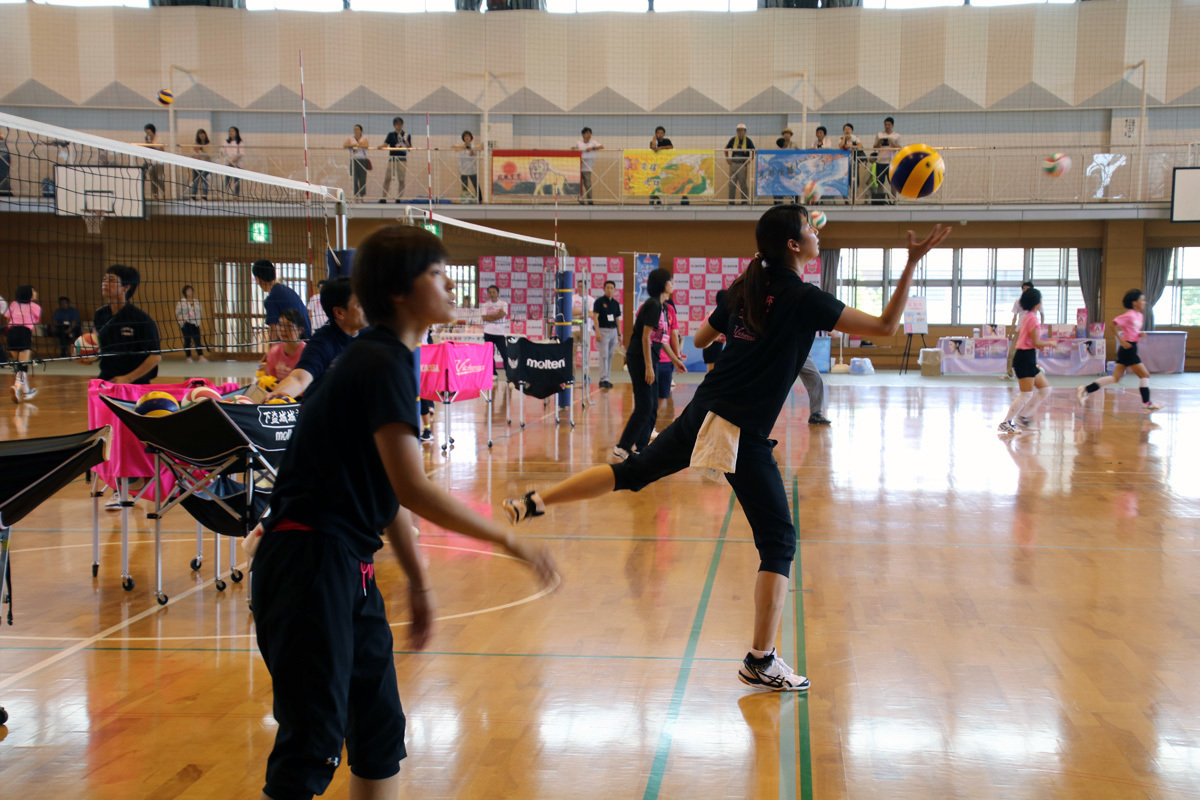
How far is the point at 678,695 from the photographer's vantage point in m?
3.55

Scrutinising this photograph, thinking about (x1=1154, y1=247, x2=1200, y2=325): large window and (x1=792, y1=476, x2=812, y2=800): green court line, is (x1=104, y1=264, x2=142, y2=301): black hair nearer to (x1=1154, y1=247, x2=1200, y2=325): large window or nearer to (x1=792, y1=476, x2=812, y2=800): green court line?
(x1=792, y1=476, x2=812, y2=800): green court line

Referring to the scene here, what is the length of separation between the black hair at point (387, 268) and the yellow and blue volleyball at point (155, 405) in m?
3.04

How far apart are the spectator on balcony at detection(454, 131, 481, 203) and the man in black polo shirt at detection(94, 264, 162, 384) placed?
13572mm

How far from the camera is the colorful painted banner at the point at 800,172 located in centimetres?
1889

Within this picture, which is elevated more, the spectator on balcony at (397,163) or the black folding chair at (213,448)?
the spectator on balcony at (397,163)

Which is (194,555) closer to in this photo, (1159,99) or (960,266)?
(960,266)

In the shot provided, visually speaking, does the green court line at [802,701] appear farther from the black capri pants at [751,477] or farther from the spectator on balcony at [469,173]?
the spectator on balcony at [469,173]

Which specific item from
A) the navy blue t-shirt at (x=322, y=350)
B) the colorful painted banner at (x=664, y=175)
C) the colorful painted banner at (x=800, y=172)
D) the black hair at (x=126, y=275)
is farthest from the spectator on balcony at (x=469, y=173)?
the navy blue t-shirt at (x=322, y=350)

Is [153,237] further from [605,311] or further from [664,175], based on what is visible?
[664,175]

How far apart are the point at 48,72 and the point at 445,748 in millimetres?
25090

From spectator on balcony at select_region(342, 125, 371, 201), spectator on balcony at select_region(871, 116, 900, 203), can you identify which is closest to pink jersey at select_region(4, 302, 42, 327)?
spectator on balcony at select_region(342, 125, 371, 201)

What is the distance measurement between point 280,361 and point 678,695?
4.02 meters

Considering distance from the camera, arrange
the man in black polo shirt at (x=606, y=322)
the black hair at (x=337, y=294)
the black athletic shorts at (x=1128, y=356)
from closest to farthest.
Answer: the black hair at (x=337, y=294), the black athletic shorts at (x=1128, y=356), the man in black polo shirt at (x=606, y=322)

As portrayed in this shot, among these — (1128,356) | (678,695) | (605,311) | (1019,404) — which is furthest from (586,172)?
(678,695)
